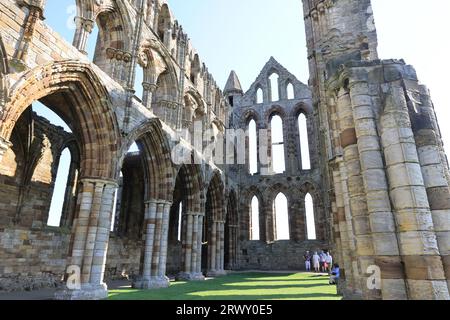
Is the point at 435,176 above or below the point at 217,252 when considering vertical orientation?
above

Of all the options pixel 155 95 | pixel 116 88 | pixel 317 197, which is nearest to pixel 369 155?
pixel 116 88

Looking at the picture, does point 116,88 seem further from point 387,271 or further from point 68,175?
point 387,271

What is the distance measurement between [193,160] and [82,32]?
832 cm

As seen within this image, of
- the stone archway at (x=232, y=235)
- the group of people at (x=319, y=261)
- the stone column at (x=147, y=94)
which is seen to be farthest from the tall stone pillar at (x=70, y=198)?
the group of people at (x=319, y=261)

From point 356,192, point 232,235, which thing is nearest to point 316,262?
point 232,235

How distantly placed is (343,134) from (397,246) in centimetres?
157

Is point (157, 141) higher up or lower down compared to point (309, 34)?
lower down

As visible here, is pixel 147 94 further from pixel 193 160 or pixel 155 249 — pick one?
pixel 155 249

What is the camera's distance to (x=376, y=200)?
354 centimetres

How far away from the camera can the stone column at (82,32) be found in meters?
9.48

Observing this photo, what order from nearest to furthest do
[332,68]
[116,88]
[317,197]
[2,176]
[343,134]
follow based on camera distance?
[343,134]
[332,68]
[116,88]
[2,176]
[317,197]

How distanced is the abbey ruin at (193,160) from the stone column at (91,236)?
1.4 inches

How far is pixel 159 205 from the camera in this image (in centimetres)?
1276

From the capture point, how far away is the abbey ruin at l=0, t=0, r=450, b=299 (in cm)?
354
